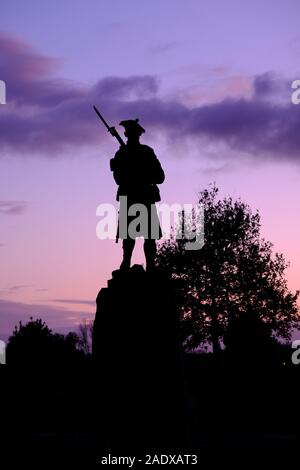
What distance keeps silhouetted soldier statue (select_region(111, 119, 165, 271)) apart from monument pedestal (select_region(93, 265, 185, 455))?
738 mm

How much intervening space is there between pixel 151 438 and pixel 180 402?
839mm

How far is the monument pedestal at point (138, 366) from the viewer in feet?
44.9

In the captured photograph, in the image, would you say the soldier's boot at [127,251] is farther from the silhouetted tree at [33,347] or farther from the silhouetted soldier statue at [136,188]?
the silhouetted tree at [33,347]

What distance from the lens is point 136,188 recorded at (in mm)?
15172

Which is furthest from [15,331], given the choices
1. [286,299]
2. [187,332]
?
[286,299]

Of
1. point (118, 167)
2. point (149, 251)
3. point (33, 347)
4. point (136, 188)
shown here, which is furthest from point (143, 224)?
A: point (33, 347)

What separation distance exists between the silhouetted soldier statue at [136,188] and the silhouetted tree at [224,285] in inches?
1156

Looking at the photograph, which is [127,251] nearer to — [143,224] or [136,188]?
[143,224]

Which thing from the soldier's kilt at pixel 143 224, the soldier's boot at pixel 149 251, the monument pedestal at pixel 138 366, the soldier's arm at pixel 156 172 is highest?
the soldier's arm at pixel 156 172

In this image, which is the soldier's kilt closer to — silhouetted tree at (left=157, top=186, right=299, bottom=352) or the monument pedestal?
the monument pedestal

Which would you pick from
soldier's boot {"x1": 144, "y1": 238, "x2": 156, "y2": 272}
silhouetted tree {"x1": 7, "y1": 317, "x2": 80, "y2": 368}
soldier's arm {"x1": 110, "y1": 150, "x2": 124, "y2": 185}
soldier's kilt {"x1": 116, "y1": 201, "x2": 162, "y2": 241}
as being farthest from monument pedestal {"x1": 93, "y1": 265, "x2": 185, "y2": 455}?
silhouetted tree {"x1": 7, "y1": 317, "x2": 80, "y2": 368}

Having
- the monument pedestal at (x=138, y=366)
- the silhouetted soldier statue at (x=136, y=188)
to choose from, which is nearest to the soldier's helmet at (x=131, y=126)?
the silhouetted soldier statue at (x=136, y=188)

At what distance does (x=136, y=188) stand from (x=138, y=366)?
11.6ft

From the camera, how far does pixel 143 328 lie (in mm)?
14117
